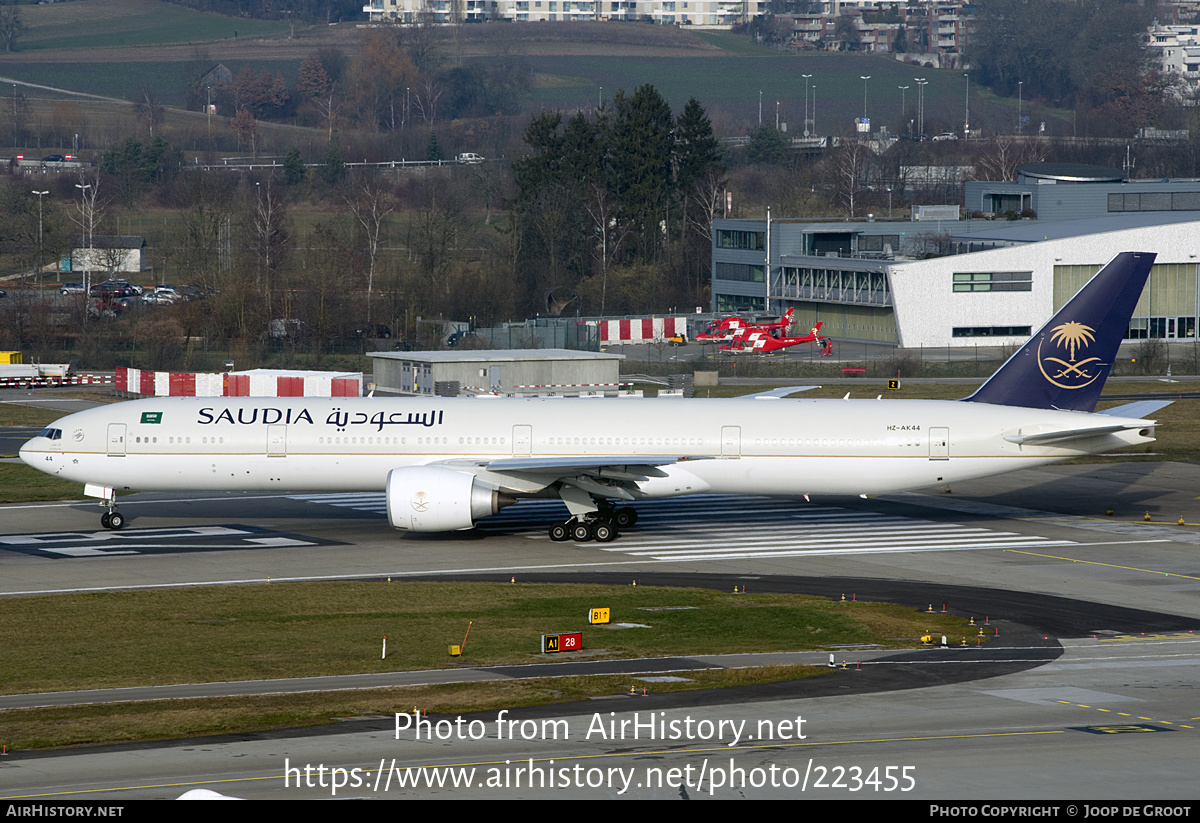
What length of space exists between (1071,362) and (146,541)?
1246 inches

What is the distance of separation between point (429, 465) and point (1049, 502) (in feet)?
82.9

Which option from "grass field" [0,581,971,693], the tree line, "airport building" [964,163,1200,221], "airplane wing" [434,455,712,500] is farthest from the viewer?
the tree line

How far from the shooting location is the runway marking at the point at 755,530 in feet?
152

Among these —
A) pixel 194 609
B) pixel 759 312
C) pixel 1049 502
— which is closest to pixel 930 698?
pixel 194 609

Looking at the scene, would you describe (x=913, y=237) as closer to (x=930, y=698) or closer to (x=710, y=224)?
(x=710, y=224)

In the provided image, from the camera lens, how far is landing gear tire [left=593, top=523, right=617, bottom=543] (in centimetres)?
4744

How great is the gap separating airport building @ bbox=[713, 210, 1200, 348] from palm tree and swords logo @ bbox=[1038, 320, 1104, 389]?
6748 cm

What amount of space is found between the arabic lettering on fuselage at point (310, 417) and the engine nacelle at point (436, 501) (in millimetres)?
3106

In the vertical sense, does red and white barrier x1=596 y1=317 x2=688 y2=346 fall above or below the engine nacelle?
above

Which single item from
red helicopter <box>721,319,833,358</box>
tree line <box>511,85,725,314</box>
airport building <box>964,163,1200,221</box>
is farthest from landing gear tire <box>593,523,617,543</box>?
airport building <box>964,163,1200,221</box>

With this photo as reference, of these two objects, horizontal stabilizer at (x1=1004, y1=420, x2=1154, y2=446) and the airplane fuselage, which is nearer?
horizontal stabilizer at (x1=1004, y1=420, x2=1154, y2=446)

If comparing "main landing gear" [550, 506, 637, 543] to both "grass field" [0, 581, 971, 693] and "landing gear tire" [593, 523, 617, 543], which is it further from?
"grass field" [0, 581, 971, 693]

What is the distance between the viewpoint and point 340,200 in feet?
639

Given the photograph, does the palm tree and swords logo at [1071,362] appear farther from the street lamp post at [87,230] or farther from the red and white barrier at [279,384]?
the street lamp post at [87,230]
